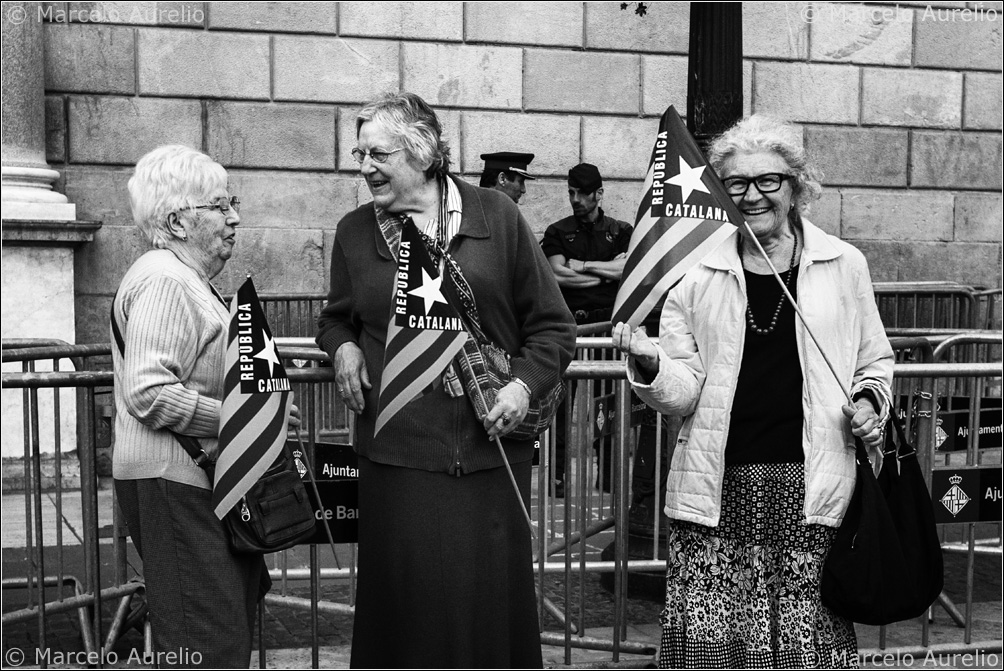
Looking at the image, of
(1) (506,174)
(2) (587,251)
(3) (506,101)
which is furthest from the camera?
(3) (506,101)

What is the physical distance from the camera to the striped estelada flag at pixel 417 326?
128 inches

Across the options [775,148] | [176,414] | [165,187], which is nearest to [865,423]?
[775,148]

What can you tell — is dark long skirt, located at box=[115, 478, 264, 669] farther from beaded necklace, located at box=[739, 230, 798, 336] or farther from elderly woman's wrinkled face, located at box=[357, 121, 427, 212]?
beaded necklace, located at box=[739, 230, 798, 336]

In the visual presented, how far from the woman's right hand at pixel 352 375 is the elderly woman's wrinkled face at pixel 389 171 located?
0.42 m

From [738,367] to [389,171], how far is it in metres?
1.10

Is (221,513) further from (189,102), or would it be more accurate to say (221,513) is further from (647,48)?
(647,48)

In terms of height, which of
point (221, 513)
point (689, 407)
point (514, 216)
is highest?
point (514, 216)

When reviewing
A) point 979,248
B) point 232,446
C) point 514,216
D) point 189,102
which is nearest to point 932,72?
point 979,248

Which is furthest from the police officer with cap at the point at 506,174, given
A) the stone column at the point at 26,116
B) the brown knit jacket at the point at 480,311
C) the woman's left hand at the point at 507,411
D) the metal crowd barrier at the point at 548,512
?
the woman's left hand at the point at 507,411

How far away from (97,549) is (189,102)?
5.82 m

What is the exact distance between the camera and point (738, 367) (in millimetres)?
3414

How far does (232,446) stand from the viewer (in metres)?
3.30

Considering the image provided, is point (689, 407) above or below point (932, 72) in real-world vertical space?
below

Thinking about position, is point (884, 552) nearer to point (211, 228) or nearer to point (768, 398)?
point (768, 398)
